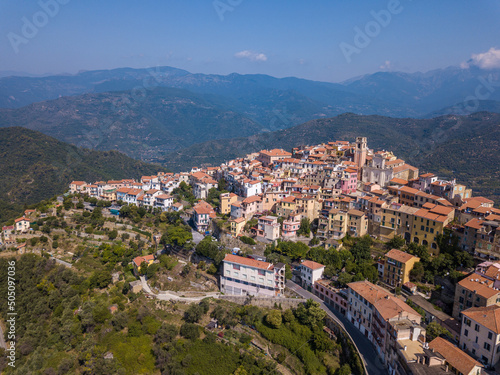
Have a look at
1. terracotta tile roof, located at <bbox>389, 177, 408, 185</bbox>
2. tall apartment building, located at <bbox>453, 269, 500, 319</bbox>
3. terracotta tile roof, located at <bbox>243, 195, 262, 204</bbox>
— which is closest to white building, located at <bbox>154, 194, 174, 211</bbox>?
terracotta tile roof, located at <bbox>243, 195, 262, 204</bbox>

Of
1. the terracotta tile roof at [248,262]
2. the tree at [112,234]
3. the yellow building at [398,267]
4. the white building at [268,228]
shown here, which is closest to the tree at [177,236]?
the terracotta tile roof at [248,262]

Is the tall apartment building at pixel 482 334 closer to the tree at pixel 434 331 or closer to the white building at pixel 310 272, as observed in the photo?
the tree at pixel 434 331

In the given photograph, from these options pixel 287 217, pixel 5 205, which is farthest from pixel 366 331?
pixel 5 205

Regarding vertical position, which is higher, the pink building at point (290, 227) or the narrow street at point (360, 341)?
the pink building at point (290, 227)

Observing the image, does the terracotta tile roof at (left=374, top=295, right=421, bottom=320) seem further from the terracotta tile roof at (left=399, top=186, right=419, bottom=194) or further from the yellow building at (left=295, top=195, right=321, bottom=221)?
the terracotta tile roof at (left=399, top=186, right=419, bottom=194)

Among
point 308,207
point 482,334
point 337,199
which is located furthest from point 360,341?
point 337,199

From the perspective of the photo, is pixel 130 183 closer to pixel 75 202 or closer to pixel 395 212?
pixel 75 202
